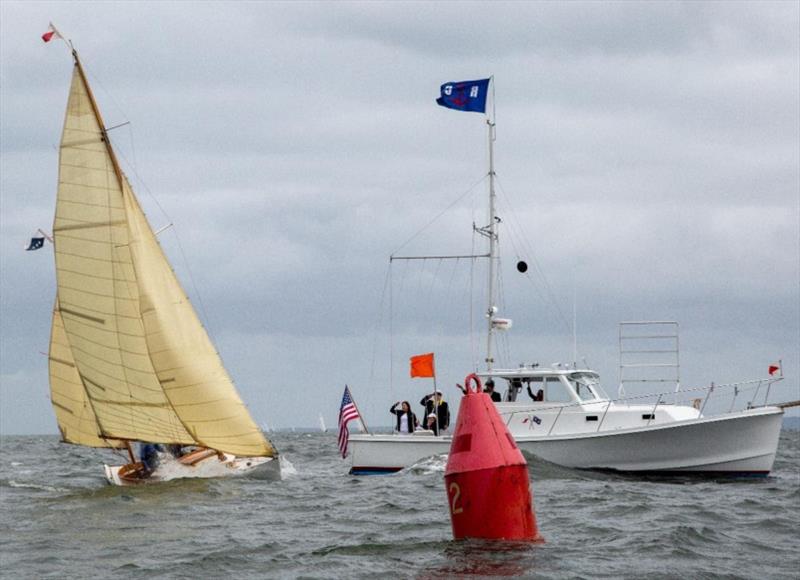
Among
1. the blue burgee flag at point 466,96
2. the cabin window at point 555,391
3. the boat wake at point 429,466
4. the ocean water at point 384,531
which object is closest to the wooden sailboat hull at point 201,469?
the ocean water at point 384,531

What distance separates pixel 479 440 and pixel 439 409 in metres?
18.2

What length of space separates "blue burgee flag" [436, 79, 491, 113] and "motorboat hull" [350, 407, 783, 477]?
10.1 meters

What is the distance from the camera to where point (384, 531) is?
1877 cm

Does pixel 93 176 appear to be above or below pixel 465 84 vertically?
below

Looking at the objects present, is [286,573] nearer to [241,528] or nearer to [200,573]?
[200,573]

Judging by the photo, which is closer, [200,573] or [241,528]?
[200,573]

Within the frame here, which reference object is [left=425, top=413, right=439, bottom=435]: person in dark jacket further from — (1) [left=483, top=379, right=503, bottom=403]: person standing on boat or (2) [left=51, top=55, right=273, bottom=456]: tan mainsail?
(2) [left=51, top=55, right=273, bottom=456]: tan mainsail

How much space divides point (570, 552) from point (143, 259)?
668 inches

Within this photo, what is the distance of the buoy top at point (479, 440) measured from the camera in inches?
Answer: 573

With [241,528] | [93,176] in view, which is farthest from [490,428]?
[93,176]

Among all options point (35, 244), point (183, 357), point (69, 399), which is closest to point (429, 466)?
point (183, 357)

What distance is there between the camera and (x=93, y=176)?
28953 millimetres

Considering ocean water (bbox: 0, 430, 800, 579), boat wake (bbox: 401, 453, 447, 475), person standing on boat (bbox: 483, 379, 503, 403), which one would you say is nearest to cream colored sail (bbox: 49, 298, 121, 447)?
ocean water (bbox: 0, 430, 800, 579)

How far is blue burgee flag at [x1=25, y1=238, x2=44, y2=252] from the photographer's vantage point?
123 feet
